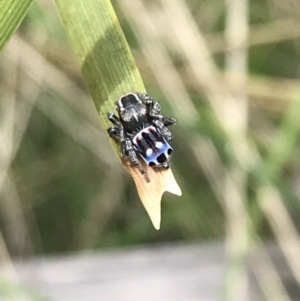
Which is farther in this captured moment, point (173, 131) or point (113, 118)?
point (173, 131)

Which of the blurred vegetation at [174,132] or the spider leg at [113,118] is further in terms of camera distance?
the blurred vegetation at [174,132]

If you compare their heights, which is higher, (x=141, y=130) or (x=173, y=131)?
(x=173, y=131)

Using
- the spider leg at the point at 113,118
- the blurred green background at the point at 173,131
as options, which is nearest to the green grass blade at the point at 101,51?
the spider leg at the point at 113,118

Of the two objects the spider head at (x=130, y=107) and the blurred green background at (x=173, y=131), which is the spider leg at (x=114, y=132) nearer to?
the spider head at (x=130, y=107)

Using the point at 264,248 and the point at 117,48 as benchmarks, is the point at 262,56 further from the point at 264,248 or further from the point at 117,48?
the point at 117,48

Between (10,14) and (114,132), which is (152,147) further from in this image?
(10,14)

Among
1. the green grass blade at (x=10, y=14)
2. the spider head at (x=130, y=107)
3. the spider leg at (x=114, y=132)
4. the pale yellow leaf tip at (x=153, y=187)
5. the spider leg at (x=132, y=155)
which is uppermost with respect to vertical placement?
the green grass blade at (x=10, y=14)

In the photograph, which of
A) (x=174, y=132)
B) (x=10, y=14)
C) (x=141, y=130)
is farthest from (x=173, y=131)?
(x=10, y=14)
